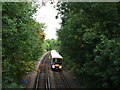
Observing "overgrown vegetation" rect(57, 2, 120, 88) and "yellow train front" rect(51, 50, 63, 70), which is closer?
"overgrown vegetation" rect(57, 2, 120, 88)

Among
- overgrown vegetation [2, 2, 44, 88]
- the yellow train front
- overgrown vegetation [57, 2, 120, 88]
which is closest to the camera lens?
overgrown vegetation [57, 2, 120, 88]

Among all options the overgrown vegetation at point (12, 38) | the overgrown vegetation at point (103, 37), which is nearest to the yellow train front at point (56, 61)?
the overgrown vegetation at point (103, 37)

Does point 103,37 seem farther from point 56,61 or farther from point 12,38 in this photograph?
point 56,61

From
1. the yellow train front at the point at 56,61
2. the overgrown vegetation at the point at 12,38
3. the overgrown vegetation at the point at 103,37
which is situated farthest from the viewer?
the yellow train front at the point at 56,61

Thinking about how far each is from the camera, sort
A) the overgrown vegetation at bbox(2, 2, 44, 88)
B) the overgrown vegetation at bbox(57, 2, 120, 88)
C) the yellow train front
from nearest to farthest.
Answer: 1. the overgrown vegetation at bbox(57, 2, 120, 88)
2. the overgrown vegetation at bbox(2, 2, 44, 88)
3. the yellow train front

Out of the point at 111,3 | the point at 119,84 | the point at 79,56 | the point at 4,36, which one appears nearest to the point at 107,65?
the point at 119,84

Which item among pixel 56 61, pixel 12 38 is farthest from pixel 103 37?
pixel 56 61

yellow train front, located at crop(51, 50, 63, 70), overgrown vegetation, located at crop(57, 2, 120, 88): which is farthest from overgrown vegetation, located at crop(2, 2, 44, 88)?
yellow train front, located at crop(51, 50, 63, 70)

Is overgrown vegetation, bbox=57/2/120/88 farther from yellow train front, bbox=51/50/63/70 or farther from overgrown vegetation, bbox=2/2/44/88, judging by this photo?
yellow train front, bbox=51/50/63/70

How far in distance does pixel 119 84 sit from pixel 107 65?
119 cm

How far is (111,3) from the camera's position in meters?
9.73

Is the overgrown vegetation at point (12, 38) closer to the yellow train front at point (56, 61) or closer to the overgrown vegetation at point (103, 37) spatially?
the overgrown vegetation at point (103, 37)

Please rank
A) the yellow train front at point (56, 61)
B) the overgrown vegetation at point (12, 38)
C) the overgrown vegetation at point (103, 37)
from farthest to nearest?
the yellow train front at point (56, 61) → the overgrown vegetation at point (12, 38) → the overgrown vegetation at point (103, 37)

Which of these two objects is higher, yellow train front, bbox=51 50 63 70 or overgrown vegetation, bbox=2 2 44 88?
overgrown vegetation, bbox=2 2 44 88
